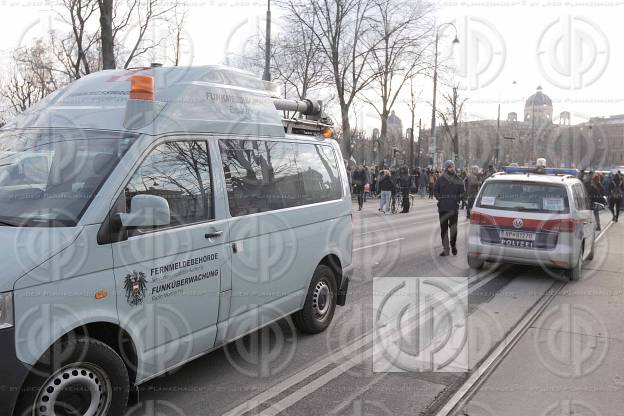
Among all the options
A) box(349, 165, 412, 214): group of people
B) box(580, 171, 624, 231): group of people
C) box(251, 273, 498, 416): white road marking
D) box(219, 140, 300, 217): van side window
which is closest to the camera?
box(251, 273, 498, 416): white road marking

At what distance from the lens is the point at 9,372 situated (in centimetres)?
269

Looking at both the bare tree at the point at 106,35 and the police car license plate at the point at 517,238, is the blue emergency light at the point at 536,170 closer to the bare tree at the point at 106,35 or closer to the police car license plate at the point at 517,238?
the police car license plate at the point at 517,238

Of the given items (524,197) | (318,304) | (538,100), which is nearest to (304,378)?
(318,304)

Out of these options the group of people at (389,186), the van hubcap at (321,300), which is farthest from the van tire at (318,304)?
the group of people at (389,186)

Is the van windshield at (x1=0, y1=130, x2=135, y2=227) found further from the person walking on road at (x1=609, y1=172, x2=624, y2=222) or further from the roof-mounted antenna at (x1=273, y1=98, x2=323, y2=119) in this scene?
the person walking on road at (x1=609, y1=172, x2=624, y2=222)

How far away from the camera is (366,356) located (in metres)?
4.89

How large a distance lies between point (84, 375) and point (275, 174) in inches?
89.4

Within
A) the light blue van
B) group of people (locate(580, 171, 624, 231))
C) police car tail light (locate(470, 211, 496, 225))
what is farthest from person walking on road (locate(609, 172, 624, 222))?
the light blue van

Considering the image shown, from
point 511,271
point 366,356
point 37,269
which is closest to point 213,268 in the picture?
point 37,269

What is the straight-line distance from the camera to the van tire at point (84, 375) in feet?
9.26

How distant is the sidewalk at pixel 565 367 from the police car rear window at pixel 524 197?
1.52 meters

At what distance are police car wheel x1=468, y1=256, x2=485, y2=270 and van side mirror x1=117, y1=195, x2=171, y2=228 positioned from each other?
22.2 ft

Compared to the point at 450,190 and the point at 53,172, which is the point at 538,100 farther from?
the point at 53,172

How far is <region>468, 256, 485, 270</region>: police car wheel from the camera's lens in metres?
9.03
